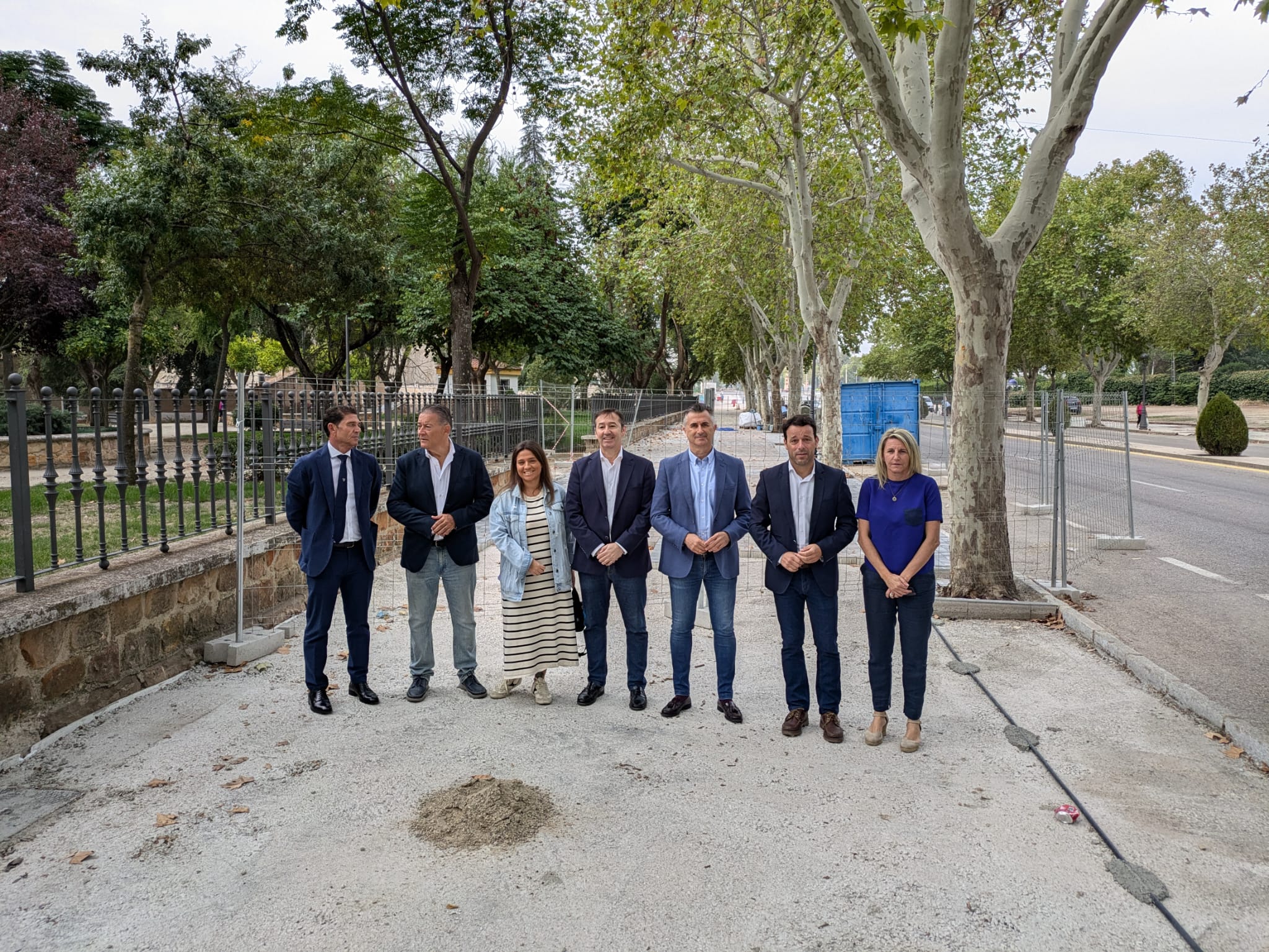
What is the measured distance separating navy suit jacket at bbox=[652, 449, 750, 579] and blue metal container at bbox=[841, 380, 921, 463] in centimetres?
2095

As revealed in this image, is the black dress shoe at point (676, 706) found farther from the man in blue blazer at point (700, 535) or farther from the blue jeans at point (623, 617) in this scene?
the blue jeans at point (623, 617)

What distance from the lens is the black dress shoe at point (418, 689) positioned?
594 cm

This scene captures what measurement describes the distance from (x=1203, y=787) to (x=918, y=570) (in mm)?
1685

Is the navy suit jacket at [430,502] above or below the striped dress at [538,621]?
above

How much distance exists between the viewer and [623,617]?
5.83m

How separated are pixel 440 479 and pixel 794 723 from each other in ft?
8.85

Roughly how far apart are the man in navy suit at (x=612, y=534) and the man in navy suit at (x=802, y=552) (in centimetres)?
83

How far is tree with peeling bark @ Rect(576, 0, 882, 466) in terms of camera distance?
1084 centimetres

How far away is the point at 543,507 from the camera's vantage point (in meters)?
5.99

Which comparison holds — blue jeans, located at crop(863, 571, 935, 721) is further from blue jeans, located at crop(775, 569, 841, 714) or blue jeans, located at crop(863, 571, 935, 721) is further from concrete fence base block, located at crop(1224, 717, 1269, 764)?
concrete fence base block, located at crop(1224, 717, 1269, 764)

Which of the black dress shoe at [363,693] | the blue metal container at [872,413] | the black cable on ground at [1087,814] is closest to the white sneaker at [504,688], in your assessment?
the black dress shoe at [363,693]

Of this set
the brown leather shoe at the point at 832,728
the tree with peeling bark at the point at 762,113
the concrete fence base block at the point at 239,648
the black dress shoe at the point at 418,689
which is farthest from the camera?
the tree with peeling bark at the point at 762,113

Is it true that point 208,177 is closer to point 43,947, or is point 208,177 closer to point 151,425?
point 151,425

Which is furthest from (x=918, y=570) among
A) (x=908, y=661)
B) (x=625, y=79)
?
(x=625, y=79)
